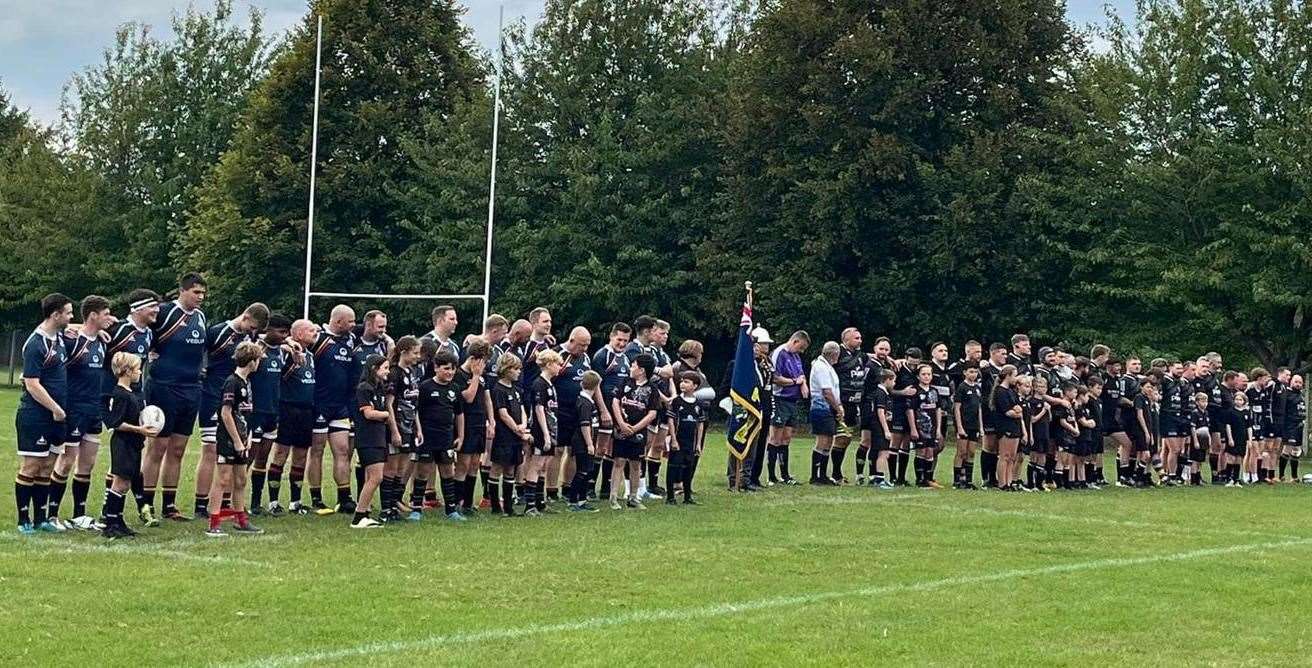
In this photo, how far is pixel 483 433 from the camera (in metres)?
14.3

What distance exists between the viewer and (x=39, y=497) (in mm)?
12602

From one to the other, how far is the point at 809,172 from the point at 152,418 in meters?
27.0

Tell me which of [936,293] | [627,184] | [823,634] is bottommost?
[823,634]

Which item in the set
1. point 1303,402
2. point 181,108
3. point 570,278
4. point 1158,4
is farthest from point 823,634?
point 181,108

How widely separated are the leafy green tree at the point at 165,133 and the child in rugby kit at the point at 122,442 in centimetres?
4189

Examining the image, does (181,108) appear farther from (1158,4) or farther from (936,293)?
(1158,4)

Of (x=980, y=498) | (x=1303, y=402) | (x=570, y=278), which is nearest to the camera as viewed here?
(x=980, y=498)

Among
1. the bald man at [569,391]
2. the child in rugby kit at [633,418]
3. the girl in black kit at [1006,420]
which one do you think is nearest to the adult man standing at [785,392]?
the girl in black kit at [1006,420]

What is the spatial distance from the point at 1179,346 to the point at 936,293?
18.5 feet

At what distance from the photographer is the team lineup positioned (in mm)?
12633

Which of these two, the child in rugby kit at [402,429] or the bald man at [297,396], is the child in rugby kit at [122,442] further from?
the child in rugby kit at [402,429]

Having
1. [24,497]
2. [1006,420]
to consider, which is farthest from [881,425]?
[24,497]

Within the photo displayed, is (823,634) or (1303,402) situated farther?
(1303,402)

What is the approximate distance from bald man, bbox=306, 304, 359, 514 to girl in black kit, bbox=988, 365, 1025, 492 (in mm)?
8661
